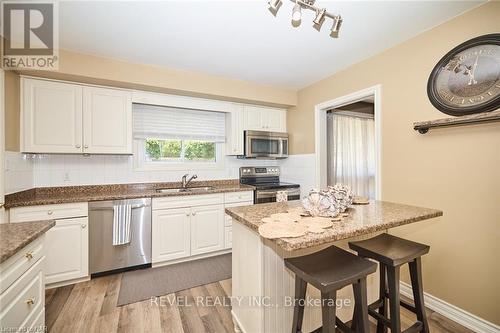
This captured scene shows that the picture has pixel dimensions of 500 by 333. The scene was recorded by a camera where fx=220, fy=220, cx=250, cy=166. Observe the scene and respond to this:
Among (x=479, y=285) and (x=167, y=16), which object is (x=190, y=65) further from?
(x=479, y=285)

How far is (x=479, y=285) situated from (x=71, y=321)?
3.26 m

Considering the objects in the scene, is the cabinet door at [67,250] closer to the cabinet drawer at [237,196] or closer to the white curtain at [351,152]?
the cabinet drawer at [237,196]

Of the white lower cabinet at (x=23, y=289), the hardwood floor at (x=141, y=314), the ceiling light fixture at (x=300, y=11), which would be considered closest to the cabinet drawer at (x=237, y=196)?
the hardwood floor at (x=141, y=314)

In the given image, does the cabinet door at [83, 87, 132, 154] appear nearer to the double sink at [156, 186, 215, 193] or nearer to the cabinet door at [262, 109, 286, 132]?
the double sink at [156, 186, 215, 193]

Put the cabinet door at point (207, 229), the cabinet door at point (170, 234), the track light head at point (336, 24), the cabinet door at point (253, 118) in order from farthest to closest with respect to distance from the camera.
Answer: the cabinet door at point (253, 118) → the cabinet door at point (207, 229) → the cabinet door at point (170, 234) → the track light head at point (336, 24)

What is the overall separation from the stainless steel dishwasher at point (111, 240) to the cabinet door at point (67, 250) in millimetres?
70

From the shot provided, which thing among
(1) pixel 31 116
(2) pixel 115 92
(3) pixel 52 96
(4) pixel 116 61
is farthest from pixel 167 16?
(1) pixel 31 116

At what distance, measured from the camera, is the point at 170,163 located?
11.0 ft

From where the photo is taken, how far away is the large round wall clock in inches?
62.3

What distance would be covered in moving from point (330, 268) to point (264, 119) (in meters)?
2.86

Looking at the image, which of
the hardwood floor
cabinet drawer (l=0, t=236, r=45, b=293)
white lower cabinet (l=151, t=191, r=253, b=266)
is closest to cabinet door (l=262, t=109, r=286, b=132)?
white lower cabinet (l=151, t=191, r=253, b=266)

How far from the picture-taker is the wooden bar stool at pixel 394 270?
52.1 inches

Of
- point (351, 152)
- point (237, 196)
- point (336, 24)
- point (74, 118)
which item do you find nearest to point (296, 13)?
point (336, 24)

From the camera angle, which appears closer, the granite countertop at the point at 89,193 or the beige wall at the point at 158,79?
the granite countertop at the point at 89,193
